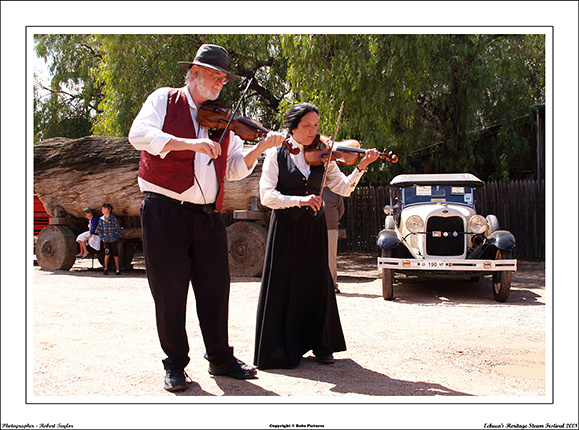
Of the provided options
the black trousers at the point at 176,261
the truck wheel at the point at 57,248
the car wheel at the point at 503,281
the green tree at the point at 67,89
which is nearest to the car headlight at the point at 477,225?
the car wheel at the point at 503,281

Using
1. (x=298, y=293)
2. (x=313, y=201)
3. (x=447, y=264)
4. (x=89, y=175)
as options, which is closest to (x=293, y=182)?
(x=313, y=201)

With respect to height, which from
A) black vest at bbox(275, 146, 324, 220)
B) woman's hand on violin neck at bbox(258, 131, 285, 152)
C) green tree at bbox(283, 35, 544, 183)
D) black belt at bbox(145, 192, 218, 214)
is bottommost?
black belt at bbox(145, 192, 218, 214)

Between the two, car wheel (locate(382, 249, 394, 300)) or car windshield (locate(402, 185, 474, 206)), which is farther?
car windshield (locate(402, 185, 474, 206))

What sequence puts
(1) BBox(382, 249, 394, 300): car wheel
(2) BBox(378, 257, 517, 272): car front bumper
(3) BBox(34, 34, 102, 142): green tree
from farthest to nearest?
(3) BBox(34, 34, 102, 142): green tree
(1) BBox(382, 249, 394, 300): car wheel
(2) BBox(378, 257, 517, 272): car front bumper

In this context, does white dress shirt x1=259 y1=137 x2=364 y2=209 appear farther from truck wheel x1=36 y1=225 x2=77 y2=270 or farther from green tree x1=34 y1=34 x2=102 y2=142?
green tree x1=34 y1=34 x2=102 y2=142

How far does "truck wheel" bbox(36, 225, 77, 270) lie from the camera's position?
36.7 ft

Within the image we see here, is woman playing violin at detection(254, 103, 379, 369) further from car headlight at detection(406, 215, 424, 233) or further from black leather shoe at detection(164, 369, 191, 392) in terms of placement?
car headlight at detection(406, 215, 424, 233)

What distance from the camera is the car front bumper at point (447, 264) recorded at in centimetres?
725

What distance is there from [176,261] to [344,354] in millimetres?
1747

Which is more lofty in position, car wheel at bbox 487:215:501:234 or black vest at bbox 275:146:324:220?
black vest at bbox 275:146:324:220

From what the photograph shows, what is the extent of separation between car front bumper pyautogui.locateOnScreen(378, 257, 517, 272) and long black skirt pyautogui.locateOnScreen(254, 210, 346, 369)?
130 inches

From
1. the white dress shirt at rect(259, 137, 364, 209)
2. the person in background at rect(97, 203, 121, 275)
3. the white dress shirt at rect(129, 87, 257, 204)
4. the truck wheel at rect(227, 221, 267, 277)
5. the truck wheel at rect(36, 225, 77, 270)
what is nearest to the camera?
the white dress shirt at rect(129, 87, 257, 204)

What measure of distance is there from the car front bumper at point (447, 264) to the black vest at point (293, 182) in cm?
336

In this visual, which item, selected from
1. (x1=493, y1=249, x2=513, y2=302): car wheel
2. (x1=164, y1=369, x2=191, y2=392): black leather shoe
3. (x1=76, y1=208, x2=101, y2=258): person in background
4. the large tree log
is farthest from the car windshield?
(x1=76, y1=208, x2=101, y2=258): person in background
